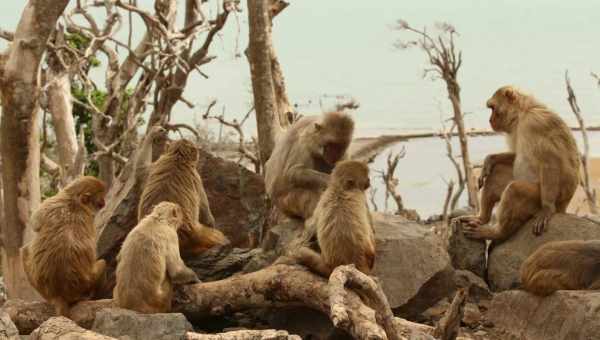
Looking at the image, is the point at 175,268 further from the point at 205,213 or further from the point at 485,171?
the point at 485,171

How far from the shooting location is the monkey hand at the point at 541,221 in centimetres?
841

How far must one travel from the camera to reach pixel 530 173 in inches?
337

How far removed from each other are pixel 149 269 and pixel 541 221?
377cm

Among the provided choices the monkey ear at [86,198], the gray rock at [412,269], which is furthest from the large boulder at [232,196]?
the gray rock at [412,269]

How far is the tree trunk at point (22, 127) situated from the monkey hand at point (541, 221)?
21.5 feet

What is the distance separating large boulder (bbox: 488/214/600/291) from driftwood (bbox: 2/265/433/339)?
181 centimetres

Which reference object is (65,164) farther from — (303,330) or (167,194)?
(303,330)

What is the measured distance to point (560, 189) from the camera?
8.48m

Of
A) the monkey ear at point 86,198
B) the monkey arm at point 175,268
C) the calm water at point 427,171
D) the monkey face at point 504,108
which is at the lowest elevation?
the calm water at point 427,171

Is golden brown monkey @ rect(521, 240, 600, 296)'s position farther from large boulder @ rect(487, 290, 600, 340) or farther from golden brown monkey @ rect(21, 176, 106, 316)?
golden brown monkey @ rect(21, 176, 106, 316)

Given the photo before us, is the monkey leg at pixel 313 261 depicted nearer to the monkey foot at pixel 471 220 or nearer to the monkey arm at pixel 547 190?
the monkey foot at pixel 471 220

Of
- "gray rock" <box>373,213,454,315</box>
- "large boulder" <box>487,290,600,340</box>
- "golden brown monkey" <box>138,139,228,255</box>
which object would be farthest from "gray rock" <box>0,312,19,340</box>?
"large boulder" <box>487,290,600,340</box>

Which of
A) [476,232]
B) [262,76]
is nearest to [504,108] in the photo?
[476,232]

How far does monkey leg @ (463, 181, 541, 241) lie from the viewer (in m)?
8.47
